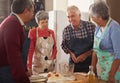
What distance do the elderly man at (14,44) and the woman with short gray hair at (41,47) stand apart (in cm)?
80

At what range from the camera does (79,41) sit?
7.82 ft

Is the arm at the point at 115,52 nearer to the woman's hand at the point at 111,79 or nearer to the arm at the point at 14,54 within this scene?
the woman's hand at the point at 111,79

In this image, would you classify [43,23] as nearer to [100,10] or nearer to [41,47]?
[41,47]

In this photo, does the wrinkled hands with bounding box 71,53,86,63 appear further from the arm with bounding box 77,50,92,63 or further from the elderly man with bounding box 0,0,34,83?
the elderly man with bounding box 0,0,34,83

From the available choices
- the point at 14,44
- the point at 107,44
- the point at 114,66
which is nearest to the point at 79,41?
the point at 107,44

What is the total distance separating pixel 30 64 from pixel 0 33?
91 cm

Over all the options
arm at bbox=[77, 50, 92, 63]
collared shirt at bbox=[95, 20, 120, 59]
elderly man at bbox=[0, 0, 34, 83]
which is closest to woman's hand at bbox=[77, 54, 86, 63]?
arm at bbox=[77, 50, 92, 63]

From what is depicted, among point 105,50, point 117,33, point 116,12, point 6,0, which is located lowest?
point 105,50

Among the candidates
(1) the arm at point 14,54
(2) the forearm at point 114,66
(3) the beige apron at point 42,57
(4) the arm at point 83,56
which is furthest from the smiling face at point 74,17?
(1) the arm at point 14,54

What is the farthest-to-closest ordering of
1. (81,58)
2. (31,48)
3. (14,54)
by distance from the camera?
(31,48), (81,58), (14,54)

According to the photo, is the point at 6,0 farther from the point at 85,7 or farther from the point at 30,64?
the point at 30,64

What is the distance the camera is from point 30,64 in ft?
8.05

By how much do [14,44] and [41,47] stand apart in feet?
3.51

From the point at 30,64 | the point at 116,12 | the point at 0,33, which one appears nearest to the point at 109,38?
the point at 0,33
